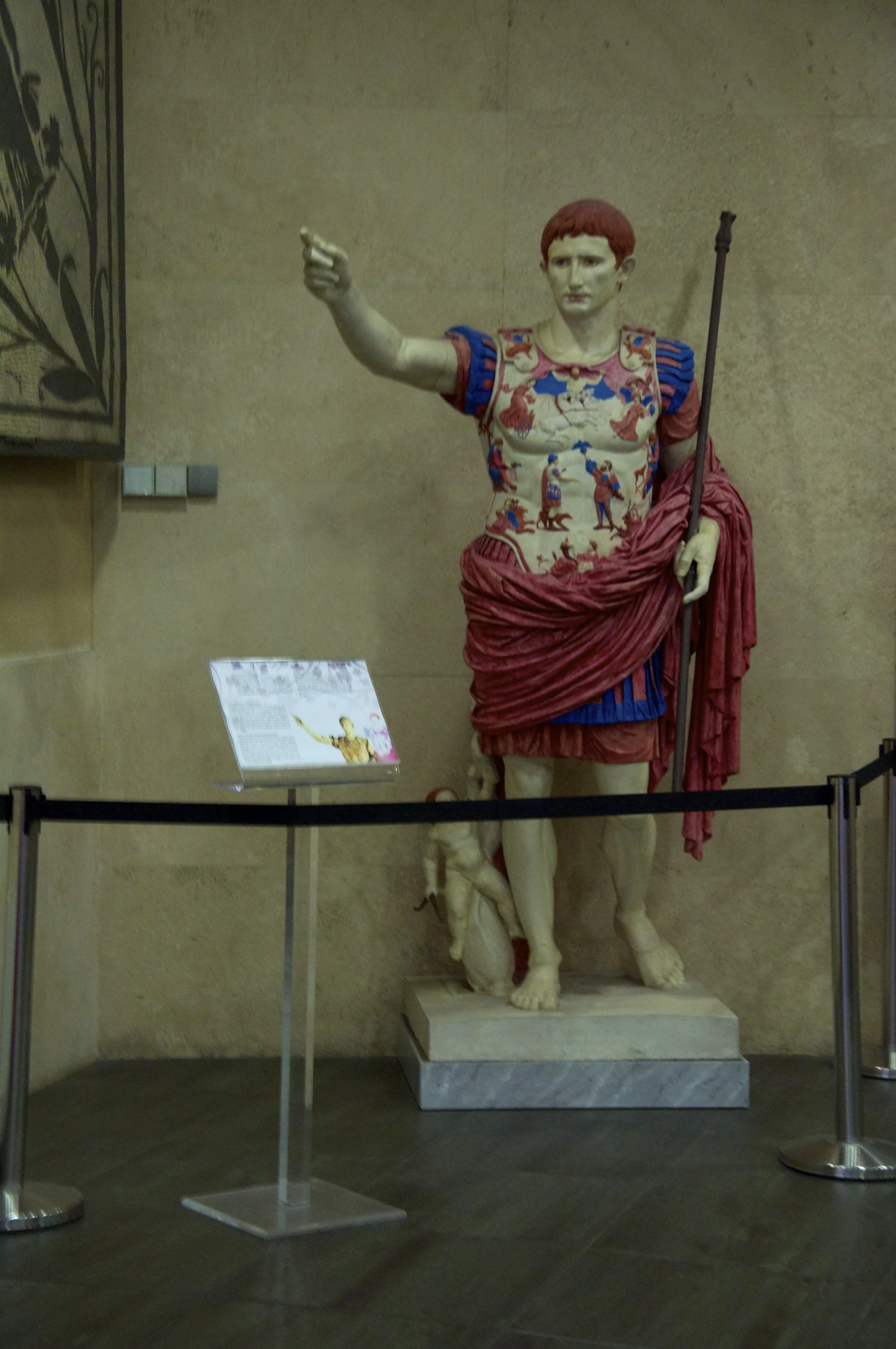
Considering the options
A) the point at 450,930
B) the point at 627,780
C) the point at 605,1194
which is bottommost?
the point at 605,1194

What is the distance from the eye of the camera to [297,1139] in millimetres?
3281

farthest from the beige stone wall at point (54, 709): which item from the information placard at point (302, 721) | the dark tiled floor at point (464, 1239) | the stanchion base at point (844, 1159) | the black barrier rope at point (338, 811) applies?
the stanchion base at point (844, 1159)

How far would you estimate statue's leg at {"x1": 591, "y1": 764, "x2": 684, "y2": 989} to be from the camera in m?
4.46

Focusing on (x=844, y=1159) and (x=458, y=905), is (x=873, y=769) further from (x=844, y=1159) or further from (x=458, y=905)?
(x=458, y=905)

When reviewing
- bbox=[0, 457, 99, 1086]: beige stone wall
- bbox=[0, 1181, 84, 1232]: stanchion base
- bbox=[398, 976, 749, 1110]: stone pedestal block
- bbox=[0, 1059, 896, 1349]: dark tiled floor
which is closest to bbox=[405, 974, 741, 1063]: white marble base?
bbox=[398, 976, 749, 1110]: stone pedestal block

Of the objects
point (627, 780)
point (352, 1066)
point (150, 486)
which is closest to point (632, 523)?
point (627, 780)

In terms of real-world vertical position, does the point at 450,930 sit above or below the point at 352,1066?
above

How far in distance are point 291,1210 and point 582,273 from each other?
2363 millimetres

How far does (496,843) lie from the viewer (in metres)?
4.60

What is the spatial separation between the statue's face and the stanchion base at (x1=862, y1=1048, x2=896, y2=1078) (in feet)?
7.53

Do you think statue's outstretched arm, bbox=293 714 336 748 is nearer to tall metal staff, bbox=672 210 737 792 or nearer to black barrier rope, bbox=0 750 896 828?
black barrier rope, bbox=0 750 896 828

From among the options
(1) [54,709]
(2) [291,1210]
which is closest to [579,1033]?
(2) [291,1210]

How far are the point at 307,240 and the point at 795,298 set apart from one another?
1836 mm

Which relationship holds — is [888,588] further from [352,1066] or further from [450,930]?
[352,1066]
